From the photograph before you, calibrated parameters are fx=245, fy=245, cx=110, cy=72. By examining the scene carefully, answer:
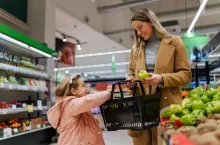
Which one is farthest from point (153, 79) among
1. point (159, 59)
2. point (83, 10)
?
point (83, 10)

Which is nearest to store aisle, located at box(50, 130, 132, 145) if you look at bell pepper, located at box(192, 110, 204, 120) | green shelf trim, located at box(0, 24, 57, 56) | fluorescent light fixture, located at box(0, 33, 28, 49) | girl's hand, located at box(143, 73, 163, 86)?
green shelf trim, located at box(0, 24, 57, 56)

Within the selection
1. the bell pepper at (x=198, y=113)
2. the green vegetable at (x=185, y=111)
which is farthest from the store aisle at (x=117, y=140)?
the bell pepper at (x=198, y=113)

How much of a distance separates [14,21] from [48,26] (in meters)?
0.79

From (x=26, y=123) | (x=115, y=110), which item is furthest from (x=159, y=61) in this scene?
(x=26, y=123)

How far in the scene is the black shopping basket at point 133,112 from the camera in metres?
1.44

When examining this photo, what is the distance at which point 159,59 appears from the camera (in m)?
1.69

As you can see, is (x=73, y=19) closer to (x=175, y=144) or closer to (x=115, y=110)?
(x=115, y=110)

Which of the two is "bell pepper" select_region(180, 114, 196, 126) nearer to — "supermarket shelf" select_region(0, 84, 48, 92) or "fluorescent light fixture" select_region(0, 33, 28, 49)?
"supermarket shelf" select_region(0, 84, 48, 92)

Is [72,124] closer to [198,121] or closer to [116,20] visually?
[198,121]

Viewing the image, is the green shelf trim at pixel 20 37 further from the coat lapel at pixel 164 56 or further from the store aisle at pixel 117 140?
the coat lapel at pixel 164 56

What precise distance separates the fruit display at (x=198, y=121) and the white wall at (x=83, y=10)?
5357mm

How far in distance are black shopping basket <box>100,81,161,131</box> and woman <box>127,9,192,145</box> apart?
0.14 metres

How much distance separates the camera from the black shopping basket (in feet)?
4.72

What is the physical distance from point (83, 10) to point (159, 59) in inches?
239
